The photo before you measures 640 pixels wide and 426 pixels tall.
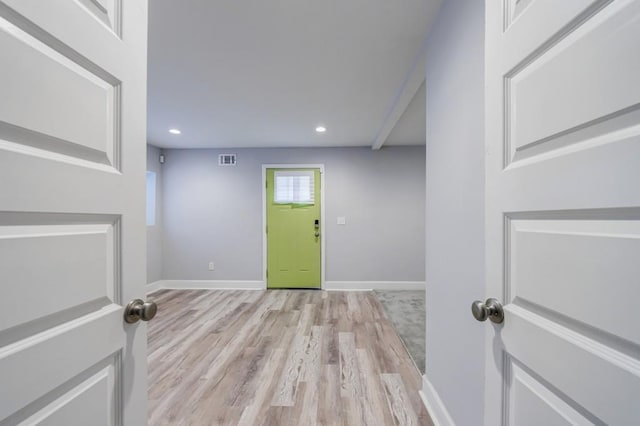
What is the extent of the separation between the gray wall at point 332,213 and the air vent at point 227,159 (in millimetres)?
74

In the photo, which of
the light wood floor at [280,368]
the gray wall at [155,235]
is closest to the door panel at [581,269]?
the light wood floor at [280,368]

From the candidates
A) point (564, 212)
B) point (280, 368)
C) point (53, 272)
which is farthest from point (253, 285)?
point (564, 212)

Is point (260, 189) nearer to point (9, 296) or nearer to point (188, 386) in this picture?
point (188, 386)

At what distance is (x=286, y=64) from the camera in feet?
6.72

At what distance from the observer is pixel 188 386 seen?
1.89 m

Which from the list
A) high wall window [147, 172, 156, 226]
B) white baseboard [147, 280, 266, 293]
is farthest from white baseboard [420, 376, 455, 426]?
high wall window [147, 172, 156, 226]

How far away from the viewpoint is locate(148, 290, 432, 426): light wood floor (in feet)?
5.34

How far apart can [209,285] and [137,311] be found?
4161mm

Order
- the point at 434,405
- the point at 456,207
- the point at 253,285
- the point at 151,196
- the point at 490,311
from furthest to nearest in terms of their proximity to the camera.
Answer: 1. the point at 253,285
2. the point at 151,196
3. the point at 434,405
4. the point at 456,207
5. the point at 490,311

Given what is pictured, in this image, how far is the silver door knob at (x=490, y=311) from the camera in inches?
27.2

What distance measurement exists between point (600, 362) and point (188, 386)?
226cm

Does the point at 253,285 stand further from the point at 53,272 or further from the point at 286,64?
the point at 53,272

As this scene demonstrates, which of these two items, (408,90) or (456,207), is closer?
(456,207)

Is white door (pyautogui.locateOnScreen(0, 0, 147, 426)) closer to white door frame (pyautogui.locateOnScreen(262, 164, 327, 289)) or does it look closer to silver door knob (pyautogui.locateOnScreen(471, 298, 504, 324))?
Result: silver door knob (pyautogui.locateOnScreen(471, 298, 504, 324))
